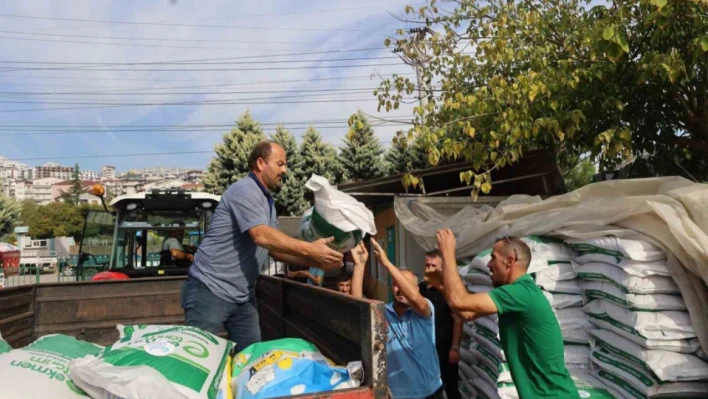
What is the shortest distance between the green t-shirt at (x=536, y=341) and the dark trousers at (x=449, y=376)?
181cm

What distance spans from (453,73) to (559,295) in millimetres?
5585

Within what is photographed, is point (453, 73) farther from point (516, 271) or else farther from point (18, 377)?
point (18, 377)

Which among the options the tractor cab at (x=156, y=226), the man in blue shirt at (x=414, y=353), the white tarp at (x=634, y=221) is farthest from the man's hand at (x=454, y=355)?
the tractor cab at (x=156, y=226)

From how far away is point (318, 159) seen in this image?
23.1 m

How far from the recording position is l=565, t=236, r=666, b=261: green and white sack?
3.52 meters

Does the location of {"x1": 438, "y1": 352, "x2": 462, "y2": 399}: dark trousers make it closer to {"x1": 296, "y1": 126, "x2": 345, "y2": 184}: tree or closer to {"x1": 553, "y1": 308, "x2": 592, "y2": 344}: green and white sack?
{"x1": 553, "y1": 308, "x2": 592, "y2": 344}: green and white sack

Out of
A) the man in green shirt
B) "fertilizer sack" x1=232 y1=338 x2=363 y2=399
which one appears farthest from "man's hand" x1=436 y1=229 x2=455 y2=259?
"fertilizer sack" x1=232 y1=338 x2=363 y2=399

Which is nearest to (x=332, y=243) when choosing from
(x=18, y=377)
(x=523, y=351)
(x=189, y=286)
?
(x=189, y=286)

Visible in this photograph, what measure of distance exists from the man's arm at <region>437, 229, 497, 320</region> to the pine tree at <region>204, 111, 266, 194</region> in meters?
19.9

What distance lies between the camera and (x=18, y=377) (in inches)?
78.5

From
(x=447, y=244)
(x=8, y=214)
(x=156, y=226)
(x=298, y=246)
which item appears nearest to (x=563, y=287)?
(x=447, y=244)

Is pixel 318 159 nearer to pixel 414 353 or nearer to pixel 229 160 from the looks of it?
pixel 229 160

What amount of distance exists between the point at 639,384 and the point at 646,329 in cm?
36

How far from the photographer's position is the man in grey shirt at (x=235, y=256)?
2.95 meters
